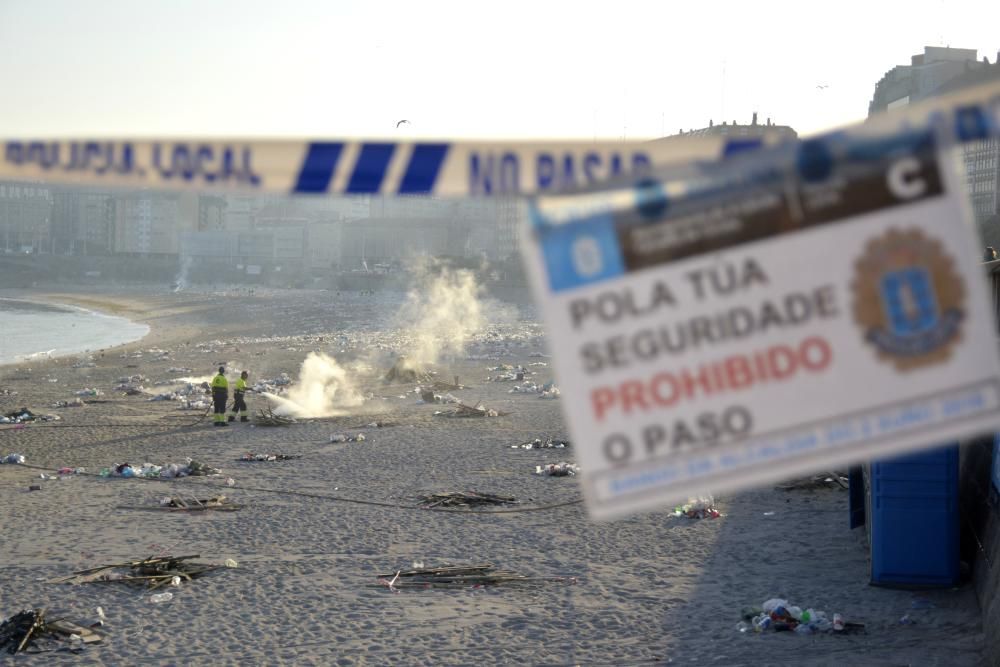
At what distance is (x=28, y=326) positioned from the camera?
257 ft

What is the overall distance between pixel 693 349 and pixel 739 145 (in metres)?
0.58

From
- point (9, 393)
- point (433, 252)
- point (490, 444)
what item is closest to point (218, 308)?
point (433, 252)

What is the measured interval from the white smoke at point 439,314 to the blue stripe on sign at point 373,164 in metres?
34.4

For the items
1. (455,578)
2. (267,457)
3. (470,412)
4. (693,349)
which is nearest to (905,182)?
(693,349)

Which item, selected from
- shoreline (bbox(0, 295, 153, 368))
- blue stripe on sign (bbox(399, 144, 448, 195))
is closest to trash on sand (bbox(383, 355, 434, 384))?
shoreline (bbox(0, 295, 153, 368))

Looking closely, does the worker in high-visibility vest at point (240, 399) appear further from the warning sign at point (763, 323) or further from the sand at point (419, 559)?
the warning sign at point (763, 323)

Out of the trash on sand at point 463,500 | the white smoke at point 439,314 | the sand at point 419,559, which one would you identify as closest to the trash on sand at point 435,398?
the sand at point 419,559

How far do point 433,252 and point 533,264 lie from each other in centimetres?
14339

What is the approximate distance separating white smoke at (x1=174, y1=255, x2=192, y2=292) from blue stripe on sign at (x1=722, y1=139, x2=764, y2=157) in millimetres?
139176

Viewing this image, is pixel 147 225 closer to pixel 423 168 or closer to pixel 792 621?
pixel 792 621

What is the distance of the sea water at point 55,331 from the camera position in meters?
57.8

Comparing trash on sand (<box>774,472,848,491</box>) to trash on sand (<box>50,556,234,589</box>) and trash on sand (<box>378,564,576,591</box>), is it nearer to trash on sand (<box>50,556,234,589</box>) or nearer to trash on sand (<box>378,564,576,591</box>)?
trash on sand (<box>378,564,576,591</box>)

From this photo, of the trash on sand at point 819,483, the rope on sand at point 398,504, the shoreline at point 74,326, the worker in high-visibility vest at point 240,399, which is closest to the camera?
the rope on sand at point 398,504

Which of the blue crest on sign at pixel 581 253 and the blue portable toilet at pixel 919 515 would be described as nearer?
the blue crest on sign at pixel 581 253
